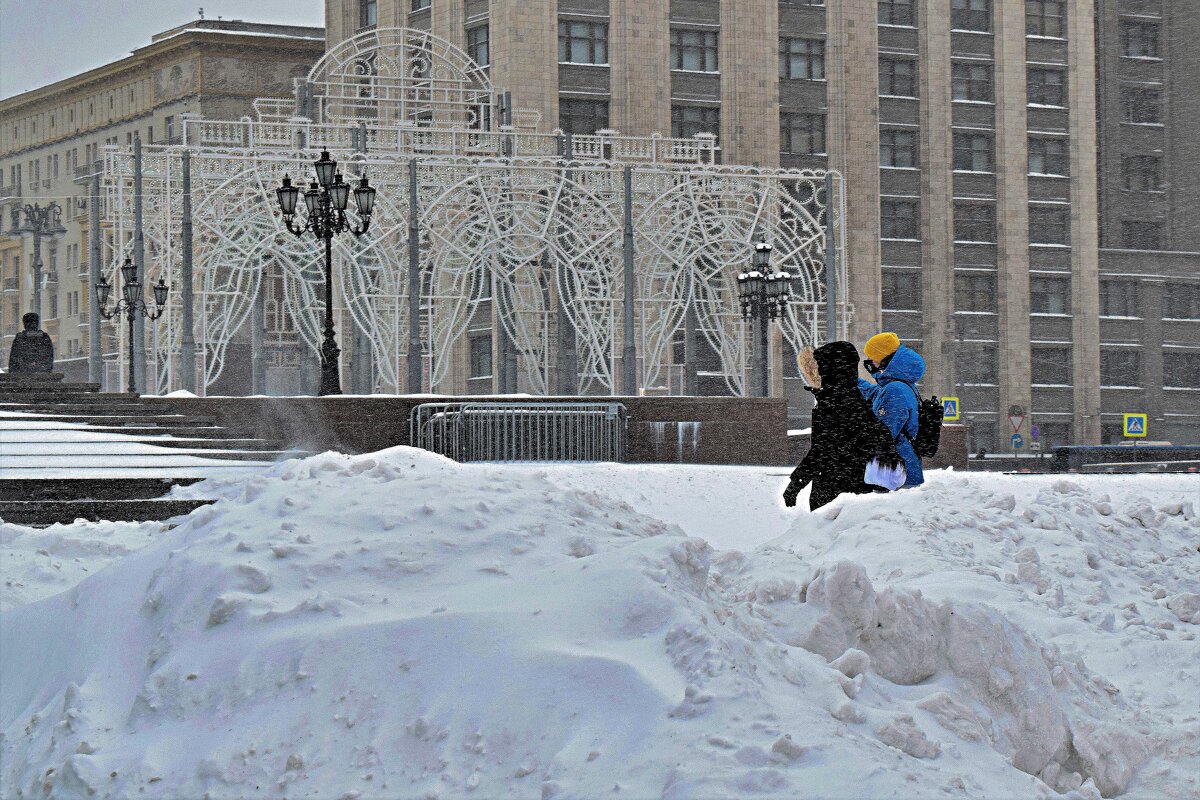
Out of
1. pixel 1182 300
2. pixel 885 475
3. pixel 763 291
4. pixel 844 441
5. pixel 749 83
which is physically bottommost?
pixel 885 475

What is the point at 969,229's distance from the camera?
59.9 meters

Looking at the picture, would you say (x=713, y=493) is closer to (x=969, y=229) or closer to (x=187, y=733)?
(x=187, y=733)

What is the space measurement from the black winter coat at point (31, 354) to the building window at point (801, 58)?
3803 cm

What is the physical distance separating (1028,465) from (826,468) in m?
39.8

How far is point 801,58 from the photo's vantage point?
2258 inches

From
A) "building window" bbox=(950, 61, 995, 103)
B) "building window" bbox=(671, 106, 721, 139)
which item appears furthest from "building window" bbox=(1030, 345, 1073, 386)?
"building window" bbox=(671, 106, 721, 139)

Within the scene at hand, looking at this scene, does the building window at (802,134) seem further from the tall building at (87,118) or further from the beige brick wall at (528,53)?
the tall building at (87,118)

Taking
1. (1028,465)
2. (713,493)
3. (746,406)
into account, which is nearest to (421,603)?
(713,493)

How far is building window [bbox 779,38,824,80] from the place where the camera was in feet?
187

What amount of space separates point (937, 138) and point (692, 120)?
11271 millimetres

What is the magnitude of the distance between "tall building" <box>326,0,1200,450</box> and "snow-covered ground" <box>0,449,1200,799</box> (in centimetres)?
4704

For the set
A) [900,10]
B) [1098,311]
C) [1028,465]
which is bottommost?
[1028,465]

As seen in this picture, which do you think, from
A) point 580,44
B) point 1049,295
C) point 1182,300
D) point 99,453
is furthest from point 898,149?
point 99,453

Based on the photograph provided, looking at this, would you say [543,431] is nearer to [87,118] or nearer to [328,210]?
[328,210]
